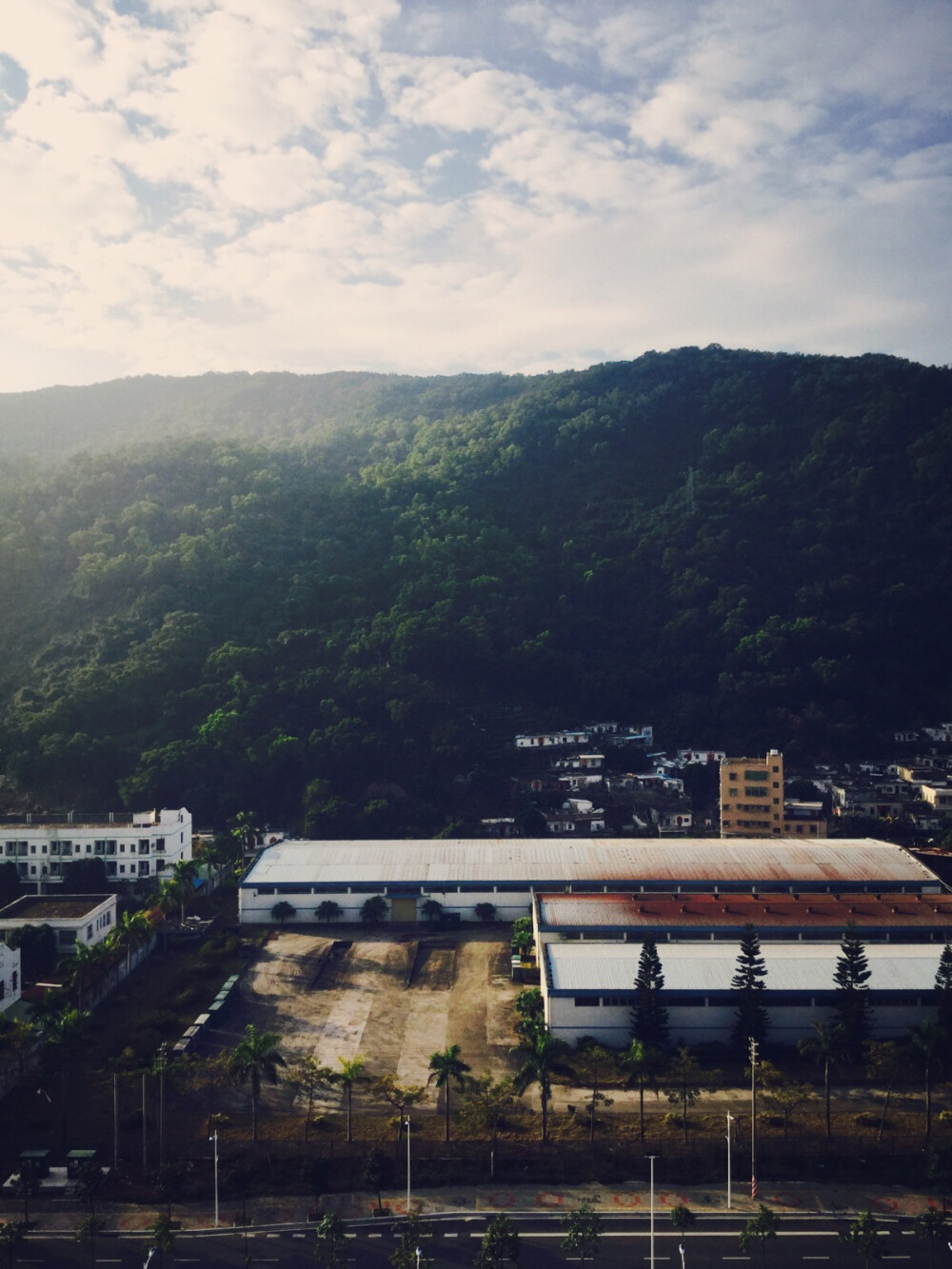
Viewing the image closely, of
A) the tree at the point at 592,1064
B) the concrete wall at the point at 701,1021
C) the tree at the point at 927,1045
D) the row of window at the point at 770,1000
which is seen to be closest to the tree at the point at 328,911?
the concrete wall at the point at 701,1021

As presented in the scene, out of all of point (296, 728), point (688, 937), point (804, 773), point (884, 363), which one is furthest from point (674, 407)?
point (688, 937)

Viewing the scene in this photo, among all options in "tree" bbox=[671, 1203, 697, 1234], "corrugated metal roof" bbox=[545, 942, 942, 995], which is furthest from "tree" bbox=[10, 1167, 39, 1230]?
"corrugated metal roof" bbox=[545, 942, 942, 995]

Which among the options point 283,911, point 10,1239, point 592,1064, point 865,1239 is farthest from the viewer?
point 283,911

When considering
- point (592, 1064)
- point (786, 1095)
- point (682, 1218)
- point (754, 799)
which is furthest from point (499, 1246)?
point (754, 799)

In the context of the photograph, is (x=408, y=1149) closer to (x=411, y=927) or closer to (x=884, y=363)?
(x=411, y=927)

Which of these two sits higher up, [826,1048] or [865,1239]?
[826,1048]

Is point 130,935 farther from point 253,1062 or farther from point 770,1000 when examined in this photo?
point 770,1000
